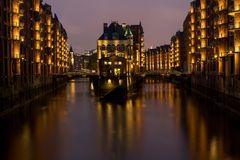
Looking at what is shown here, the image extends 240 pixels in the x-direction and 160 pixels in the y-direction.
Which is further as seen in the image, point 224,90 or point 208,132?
point 224,90

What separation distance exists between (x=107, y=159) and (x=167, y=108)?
1663 inches

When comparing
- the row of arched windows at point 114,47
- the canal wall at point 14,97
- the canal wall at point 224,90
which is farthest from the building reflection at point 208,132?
the row of arched windows at point 114,47

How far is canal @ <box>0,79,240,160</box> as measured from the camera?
37.9 metres

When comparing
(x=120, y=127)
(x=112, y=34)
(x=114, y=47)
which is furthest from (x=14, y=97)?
(x=112, y=34)

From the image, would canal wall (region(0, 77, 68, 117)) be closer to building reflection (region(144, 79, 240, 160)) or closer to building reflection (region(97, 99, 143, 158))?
building reflection (region(97, 99, 143, 158))

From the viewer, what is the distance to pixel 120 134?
4859 centimetres

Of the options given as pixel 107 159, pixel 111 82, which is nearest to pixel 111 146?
pixel 107 159

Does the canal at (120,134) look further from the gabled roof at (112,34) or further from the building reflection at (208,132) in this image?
the gabled roof at (112,34)

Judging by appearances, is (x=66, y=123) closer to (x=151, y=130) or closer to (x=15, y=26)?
(x=151, y=130)

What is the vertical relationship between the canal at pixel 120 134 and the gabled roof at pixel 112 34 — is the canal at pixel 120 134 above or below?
below

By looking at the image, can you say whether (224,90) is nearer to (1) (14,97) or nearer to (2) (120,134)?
(2) (120,134)

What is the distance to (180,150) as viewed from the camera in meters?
39.3

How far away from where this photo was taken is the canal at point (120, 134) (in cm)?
3794

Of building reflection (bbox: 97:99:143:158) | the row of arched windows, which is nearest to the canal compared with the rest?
building reflection (bbox: 97:99:143:158)
